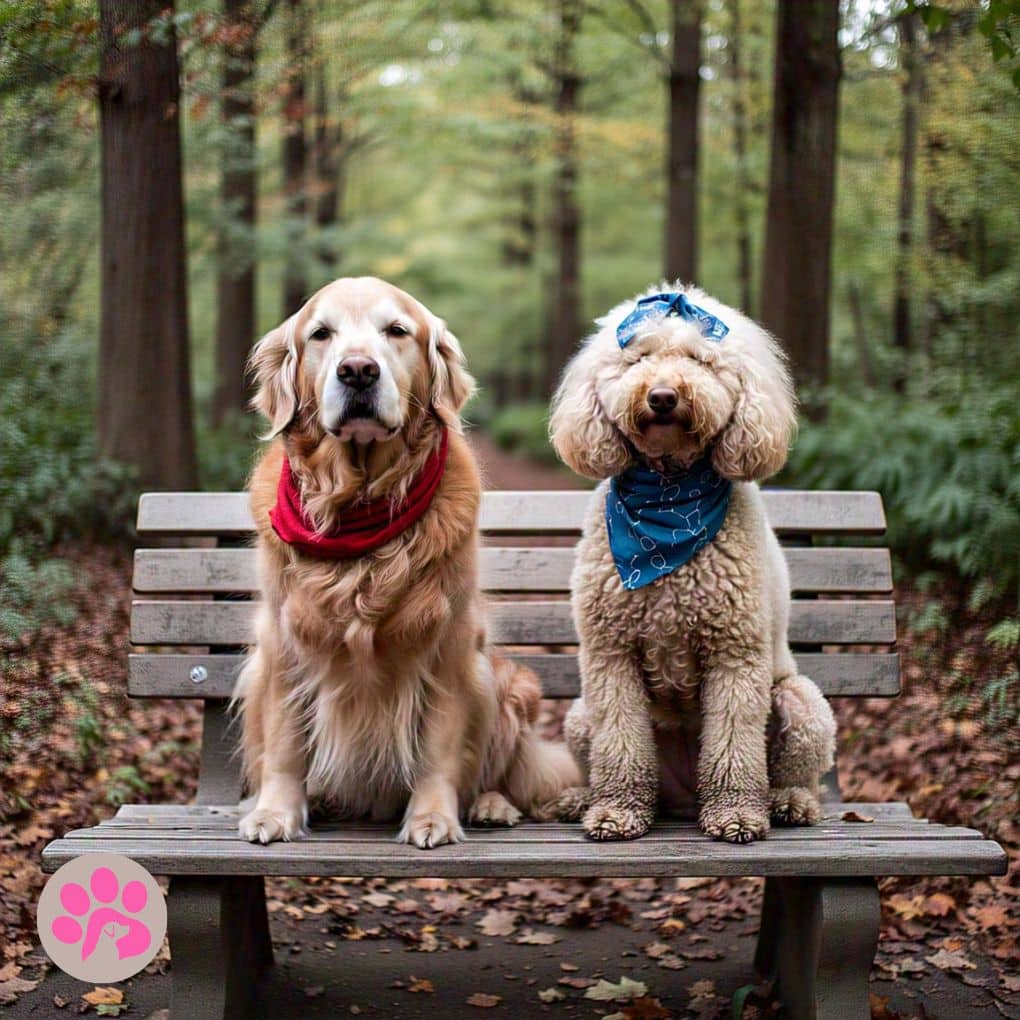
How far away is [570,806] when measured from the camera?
10.2ft

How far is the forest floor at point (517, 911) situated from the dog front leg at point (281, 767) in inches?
27.6

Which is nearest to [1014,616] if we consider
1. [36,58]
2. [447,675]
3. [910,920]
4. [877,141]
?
[910,920]

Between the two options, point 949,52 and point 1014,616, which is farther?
point 949,52

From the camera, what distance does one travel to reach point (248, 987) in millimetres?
3152

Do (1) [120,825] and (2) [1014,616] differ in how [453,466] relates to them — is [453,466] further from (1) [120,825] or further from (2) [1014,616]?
(2) [1014,616]

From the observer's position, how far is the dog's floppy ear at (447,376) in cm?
294

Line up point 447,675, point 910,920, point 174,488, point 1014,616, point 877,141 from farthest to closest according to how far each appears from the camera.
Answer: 1. point 877,141
2. point 174,488
3. point 1014,616
4. point 910,920
5. point 447,675

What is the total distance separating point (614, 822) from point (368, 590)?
824 mm

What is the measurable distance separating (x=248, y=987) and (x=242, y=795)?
0.52m

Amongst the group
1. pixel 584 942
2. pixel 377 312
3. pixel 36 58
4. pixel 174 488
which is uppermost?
pixel 36 58

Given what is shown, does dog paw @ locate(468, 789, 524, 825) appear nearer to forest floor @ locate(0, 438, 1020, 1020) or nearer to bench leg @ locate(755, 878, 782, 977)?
forest floor @ locate(0, 438, 1020, 1020)

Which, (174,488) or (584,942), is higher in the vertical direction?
(174,488)

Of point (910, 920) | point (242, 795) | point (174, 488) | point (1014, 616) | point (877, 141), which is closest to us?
point (242, 795)

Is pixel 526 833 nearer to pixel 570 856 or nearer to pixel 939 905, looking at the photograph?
pixel 570 856
